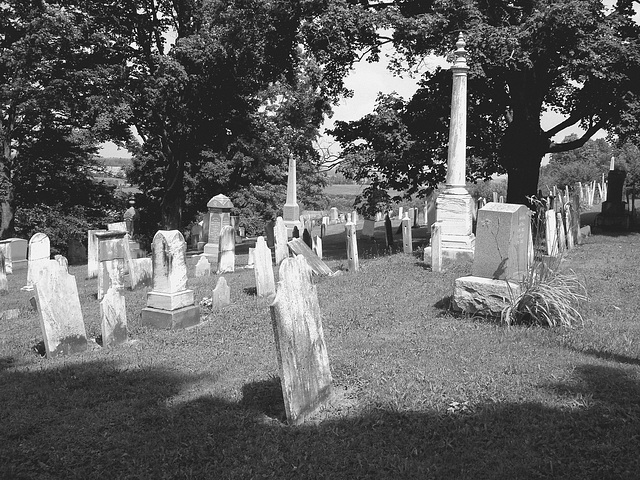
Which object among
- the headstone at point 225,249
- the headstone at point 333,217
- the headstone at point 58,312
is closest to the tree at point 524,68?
the headstone at point 225,249

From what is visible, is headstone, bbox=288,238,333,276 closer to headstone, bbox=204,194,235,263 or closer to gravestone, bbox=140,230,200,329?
gravestone, bbox=140,230,200,329

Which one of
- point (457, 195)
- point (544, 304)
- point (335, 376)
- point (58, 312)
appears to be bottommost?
point (335, 376)

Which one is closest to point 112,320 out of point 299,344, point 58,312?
point 58,312

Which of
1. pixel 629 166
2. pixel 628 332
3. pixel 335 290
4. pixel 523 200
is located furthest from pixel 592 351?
pixel 629 166

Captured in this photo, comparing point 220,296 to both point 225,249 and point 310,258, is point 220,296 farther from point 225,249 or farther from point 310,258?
point 225,249

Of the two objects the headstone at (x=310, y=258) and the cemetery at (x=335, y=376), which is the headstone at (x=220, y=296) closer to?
the cemetery at (x=335, y=376)

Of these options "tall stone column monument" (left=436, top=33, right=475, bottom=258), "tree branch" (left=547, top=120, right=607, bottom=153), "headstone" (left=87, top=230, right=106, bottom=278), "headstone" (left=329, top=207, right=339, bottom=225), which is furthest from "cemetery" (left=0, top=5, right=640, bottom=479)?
"headstone" (left=329, top=207, right=339, bottom=225)

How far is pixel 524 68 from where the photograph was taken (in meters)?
14.0

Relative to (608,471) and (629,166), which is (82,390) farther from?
(629,166)

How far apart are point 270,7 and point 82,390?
1270 cm

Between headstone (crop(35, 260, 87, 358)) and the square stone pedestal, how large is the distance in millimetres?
1139

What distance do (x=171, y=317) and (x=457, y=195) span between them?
6948 millimetres

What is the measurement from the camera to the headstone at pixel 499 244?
685cm

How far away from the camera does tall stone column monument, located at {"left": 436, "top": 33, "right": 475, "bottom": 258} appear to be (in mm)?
11453
